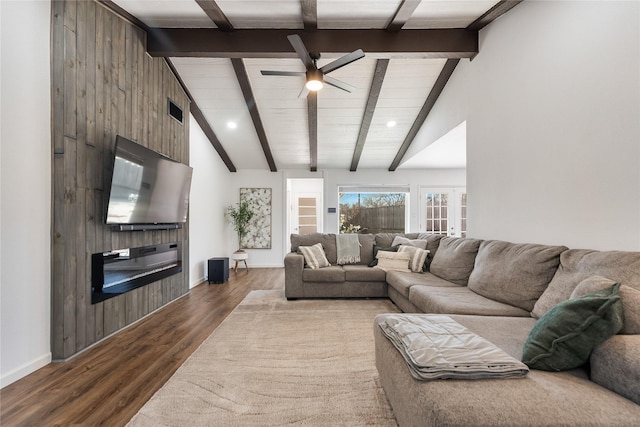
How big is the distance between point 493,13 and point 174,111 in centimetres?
402

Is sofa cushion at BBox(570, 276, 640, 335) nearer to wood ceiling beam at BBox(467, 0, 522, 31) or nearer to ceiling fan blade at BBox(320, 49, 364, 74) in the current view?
ceiling fan blade at BBox(320, 49, 364, 74)

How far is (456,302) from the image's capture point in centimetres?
244

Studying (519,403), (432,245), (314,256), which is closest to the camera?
(519,403)

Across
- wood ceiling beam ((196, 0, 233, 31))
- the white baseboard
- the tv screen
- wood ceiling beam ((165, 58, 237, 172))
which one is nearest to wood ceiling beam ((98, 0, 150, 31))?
wood ceiling beam ((165, 58, 237, 172))

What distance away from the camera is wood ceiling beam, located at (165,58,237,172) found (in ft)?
13.8

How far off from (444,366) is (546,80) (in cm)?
261

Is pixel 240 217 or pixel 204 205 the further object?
pixel 240 217

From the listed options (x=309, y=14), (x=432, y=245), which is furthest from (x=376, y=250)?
(x=309, y=14)

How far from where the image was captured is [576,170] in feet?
7.42

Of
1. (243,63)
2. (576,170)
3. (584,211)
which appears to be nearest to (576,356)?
(584,211)

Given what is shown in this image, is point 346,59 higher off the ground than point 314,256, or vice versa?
point 346,59

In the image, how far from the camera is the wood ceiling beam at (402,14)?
2.92 meters

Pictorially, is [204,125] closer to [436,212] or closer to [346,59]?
[346,59]

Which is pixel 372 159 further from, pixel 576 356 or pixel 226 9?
pixel 576 356
